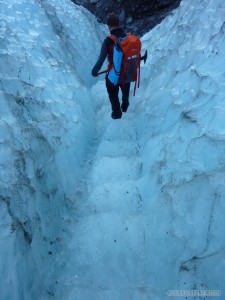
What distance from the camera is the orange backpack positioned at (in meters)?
3.98

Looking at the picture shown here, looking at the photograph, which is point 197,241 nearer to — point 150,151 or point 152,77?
point 150,151

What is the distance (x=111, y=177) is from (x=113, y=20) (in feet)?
6.88

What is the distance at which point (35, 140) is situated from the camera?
3518 mm

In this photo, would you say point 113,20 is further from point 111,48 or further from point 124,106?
point 124,106

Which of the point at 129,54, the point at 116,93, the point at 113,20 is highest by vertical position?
the point at 113,20

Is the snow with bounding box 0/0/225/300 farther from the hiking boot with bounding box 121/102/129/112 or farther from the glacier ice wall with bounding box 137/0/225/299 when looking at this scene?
the hiking boot with bounding box 121/102/129/112

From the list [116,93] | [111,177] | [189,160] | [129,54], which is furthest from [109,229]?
[129,54]

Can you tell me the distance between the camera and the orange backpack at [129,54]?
398 cm

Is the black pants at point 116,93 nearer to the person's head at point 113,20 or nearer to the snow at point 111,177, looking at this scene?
the snow at point 111,177

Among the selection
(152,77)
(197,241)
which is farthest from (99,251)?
(152,77)

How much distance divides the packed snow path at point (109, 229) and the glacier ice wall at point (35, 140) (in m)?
0.22

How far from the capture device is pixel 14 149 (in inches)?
126

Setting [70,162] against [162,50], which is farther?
[162,50]

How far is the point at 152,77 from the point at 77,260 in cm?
353
